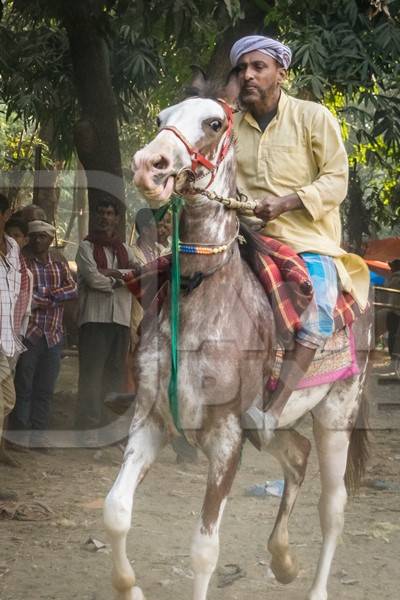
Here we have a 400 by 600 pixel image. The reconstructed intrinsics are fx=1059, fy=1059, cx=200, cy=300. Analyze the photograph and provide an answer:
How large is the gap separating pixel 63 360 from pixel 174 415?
1084 centimetres

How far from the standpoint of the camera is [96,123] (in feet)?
34.0

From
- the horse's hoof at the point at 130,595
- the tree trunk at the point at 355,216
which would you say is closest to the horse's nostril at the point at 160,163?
the horse's hoof at the point at 130,595

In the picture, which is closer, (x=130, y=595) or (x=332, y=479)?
(x=130, y=595)

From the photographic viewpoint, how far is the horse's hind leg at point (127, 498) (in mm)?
4473

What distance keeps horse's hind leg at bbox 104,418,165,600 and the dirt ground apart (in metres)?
0.96

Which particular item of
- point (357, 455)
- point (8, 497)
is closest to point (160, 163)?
point (357, 455)

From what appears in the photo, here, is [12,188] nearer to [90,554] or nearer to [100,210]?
[100,210]

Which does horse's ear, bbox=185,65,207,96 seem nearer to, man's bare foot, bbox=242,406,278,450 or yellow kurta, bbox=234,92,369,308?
yellow kurta, bbox=234,92,369,308

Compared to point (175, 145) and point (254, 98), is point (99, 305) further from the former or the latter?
point (175, 145)

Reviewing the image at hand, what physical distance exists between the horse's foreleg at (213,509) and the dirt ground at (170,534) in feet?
3.43

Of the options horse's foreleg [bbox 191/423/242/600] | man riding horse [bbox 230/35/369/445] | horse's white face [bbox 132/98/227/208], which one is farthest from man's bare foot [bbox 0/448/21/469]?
horse's white face [bbox 132/98/227/208]

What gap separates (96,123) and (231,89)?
18.3 feet

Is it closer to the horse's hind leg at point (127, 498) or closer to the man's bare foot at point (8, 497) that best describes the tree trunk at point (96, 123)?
the man's bare foot at point (8, 497)

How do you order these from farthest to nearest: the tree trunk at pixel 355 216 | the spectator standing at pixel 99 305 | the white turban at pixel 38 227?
1. the tree trunk at pixel 355 216
2. the spectator standing at pixel 99 305
3. the white turban at pixel 38 227
